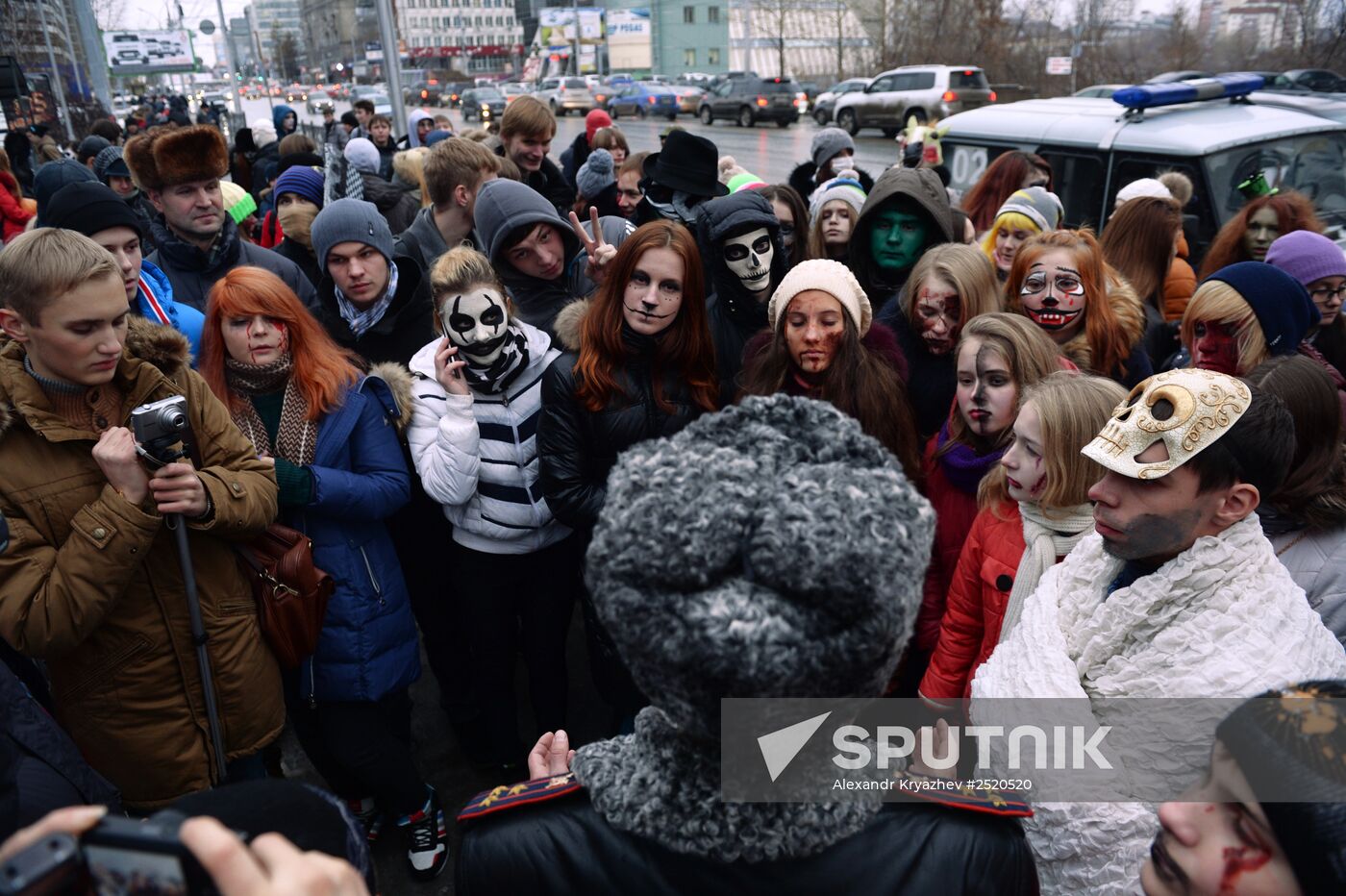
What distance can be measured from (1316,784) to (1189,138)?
689cm

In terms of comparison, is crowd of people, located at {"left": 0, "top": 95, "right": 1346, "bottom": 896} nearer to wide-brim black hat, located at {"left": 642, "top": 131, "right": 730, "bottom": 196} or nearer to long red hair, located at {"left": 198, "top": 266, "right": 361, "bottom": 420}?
long red hair, located at {"left": 198, "top": 266, "right": 361, "bottom": 420}

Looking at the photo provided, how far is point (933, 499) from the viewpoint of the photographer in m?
2.81

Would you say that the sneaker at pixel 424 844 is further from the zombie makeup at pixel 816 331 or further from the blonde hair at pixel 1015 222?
the blonde hair at pixel 1015 222

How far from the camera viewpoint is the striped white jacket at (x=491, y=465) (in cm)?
294

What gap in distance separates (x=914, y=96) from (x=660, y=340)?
24241 millimetres

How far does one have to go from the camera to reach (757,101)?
96.6 feet

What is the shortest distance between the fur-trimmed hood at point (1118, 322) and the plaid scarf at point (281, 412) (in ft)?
9.31

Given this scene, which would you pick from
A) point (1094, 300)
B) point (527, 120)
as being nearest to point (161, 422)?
point (1094, 300)

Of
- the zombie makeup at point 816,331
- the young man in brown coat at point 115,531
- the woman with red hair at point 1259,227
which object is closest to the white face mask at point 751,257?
the zombie makeup at point 816,331

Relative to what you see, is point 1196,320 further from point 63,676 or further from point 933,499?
point 63,676

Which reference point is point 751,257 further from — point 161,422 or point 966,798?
point 966,798

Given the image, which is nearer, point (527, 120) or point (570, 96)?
point (527, 120)

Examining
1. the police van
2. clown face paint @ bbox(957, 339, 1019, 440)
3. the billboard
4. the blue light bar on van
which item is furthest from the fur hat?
the billboard

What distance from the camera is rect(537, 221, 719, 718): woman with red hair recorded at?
285 centimetres
